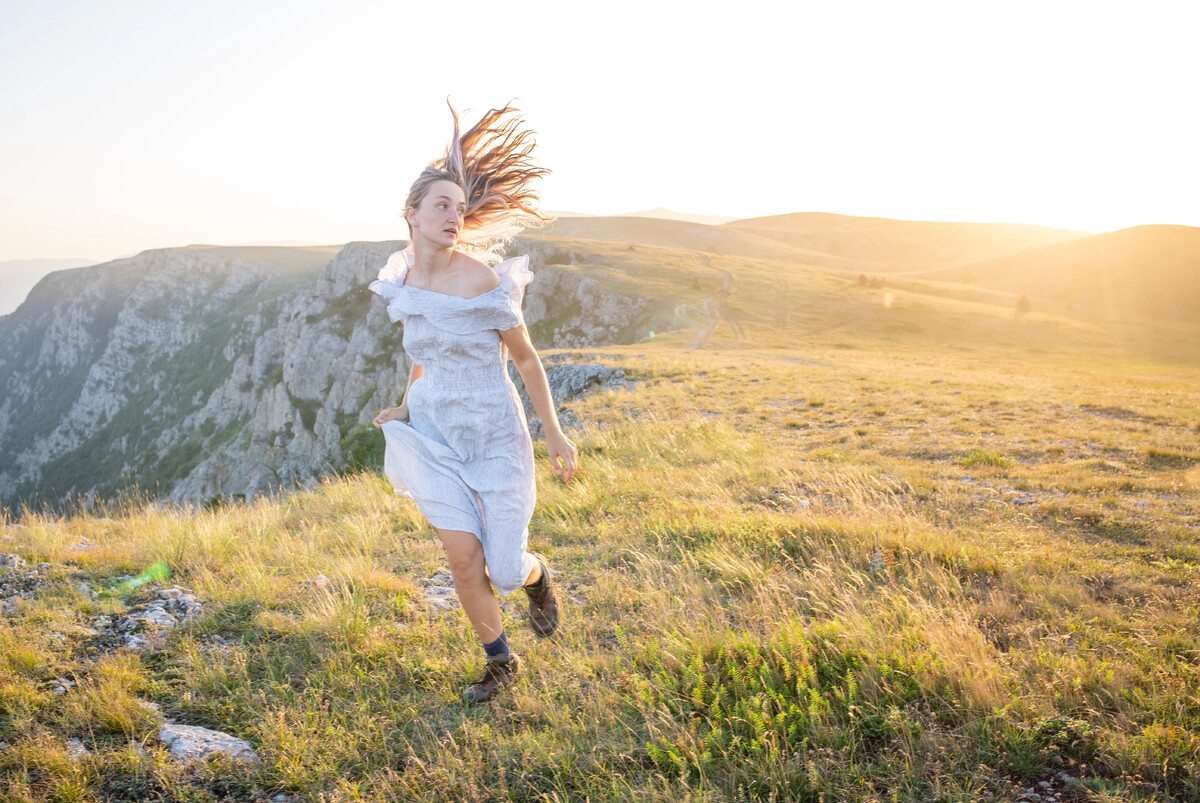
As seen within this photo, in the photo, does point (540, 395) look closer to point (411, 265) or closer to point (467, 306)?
point (467, 306)

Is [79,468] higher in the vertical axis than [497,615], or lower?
lower

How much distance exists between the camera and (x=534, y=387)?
3383 mm

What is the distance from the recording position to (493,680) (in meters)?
3.30

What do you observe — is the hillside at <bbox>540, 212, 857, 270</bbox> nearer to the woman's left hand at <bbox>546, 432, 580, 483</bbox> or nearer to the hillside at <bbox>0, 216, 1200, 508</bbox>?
the hillside at <bbox>0, 216, 1200, 508</bbox>

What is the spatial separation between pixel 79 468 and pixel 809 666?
133179mm

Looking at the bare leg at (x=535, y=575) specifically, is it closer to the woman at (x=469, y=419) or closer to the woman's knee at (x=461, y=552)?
the woman at (x=469, y=419)

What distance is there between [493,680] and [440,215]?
2664 mm

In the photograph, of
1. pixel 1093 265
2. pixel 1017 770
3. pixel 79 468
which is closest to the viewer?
pixel 1017 770

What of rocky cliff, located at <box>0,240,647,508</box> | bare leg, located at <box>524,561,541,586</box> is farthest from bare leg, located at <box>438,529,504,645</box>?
rocky cliff, located at <box>0,240,647,508</box>

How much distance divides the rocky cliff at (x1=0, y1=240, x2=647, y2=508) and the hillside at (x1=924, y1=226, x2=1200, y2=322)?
180 feet

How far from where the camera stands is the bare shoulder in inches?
131

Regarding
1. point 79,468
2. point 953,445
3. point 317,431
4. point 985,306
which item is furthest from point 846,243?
point 79,468

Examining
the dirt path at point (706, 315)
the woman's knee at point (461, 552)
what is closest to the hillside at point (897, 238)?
the dirt path at point (706, 315)

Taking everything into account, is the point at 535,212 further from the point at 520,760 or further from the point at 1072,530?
the point at 1072,530
